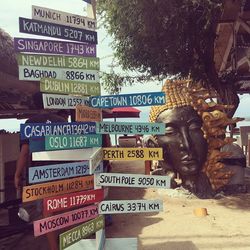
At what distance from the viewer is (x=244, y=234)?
18.0 feet

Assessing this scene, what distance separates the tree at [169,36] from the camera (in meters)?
8.13

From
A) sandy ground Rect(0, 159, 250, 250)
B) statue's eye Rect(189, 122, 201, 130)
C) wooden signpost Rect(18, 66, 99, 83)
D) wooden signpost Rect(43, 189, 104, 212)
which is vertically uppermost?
wooden signpost Rect(18, 66, 99, 83)

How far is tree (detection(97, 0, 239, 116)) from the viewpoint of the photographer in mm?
8133

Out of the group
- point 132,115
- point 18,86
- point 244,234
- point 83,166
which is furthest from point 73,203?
point 132,115

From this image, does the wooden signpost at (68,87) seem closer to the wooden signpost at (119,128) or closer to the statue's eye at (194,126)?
the wooden signpost at (119,128)

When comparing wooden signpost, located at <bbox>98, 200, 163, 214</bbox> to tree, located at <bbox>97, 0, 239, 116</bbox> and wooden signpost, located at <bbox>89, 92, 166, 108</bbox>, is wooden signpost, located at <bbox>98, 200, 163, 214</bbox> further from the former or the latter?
tree, located at <bbox>97, 0, 239, 116</bbox>

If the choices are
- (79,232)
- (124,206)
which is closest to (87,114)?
(124,206)

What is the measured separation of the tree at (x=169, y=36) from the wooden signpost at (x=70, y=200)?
5108 mm

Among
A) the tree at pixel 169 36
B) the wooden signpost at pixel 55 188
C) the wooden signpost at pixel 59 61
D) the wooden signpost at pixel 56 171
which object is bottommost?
the wooden signpost at pixel 55 188

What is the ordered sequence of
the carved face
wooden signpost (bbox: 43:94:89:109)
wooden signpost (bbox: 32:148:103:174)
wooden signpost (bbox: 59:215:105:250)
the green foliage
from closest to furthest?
wooden signpost (bbox: 59:215:105:250) < wooden signpost (bbox: 43:94:89:109) < wooden signpost (bbox: 32:148:103:174) < the carved face < the green foliage

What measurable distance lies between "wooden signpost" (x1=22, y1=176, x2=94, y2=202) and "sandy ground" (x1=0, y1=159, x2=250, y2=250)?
5.18 ft

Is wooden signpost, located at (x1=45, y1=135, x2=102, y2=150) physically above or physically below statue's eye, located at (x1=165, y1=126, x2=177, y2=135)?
below

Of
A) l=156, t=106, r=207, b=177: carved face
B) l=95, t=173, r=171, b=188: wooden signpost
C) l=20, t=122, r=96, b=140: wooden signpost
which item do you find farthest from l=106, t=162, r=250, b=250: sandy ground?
l=20, t=122, r=96, b=140: wooden signpost

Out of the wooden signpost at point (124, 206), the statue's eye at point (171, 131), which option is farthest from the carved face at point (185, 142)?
the wooden signpost at point (124, 206)
